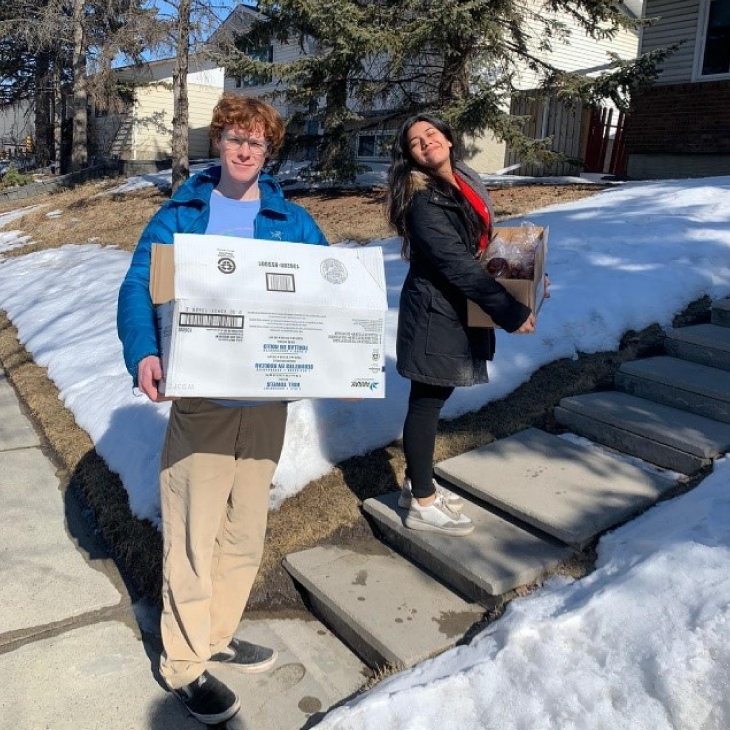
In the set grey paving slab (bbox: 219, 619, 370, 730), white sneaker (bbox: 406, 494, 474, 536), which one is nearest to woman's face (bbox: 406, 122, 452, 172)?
white sneaker (bbox: 406, 494, 474, 536)

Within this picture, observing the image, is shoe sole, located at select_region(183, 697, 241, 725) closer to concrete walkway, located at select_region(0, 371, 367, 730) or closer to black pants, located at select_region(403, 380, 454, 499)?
concrete walkway, located at select_region(0, 371, 367, 730)

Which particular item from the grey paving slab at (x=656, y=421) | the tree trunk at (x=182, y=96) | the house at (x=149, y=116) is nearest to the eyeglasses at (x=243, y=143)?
the grey paving slab at (x=656, y=421)

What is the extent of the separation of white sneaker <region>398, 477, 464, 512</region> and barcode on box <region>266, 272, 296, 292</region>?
1.42 metres

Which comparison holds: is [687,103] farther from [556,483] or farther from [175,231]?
[175,231]

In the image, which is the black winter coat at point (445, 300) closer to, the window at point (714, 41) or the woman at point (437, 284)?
the woman at point (437, 284)

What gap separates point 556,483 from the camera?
337cm

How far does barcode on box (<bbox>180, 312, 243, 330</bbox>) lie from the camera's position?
1923 mm

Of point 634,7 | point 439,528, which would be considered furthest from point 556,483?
point 634,7

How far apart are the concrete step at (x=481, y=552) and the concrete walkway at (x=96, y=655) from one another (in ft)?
1.71

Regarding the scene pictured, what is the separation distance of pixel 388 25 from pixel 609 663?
30.5 feet

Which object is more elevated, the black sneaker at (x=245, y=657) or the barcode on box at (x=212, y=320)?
the barcode on box at (x=212, y=320)

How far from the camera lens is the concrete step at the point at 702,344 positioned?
168 inches

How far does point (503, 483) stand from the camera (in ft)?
11.1

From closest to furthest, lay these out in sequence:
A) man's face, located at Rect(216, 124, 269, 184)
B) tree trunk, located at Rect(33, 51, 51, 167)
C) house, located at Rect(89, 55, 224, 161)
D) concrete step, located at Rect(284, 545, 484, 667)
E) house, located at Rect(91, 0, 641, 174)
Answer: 1. man's face, located at Rect(216, 124, 269, 184)
2. concrete step, located at Rect(284, 545, 484, 667)
3. house, located at Rect(91, 0, 641, 174)
4. tree trunk, located at Rect(33, 51, 51, 167)
5. house, located at Rect(89, 55, 224, 161)
